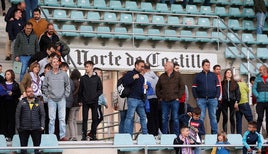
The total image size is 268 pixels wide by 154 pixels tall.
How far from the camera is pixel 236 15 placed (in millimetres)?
21547

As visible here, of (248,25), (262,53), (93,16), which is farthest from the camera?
(248,25)

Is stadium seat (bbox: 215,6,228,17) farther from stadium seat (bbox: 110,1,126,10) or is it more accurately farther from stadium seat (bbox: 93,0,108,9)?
stadium seat (bbox: 93,0,108,9)

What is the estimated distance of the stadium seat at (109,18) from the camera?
1912cm

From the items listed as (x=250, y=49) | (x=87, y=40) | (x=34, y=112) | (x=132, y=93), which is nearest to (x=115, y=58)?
(x=87, y=40)

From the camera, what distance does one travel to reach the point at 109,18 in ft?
63.2

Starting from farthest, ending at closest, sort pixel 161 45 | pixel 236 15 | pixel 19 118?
pixel 236 15, pixel 161 45, pixel 19 118

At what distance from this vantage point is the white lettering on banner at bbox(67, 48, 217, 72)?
17844 millimetres

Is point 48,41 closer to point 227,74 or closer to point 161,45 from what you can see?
point 227,74

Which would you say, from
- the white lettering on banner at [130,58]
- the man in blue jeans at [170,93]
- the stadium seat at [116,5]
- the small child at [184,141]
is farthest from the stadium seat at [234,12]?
the small child at [184,141]

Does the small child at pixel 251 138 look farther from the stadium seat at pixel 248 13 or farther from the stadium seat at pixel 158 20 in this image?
the stadium seat at pixel 248 13

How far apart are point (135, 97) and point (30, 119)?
6.97 ft

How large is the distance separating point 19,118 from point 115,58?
639 centimetres

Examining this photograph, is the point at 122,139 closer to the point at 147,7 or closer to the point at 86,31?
the point at 86,31

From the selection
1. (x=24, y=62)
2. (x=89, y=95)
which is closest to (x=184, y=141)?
(x=89, y=95)
